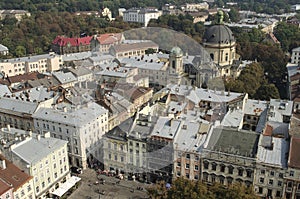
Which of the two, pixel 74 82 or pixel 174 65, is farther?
pixel 74 82

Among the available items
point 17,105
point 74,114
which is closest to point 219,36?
point 74,114

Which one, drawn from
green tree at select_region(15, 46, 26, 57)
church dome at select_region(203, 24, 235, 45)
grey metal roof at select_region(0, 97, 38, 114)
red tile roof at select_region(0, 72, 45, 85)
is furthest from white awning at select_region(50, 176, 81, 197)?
green tree at select_region(15, 46, 26, 57)

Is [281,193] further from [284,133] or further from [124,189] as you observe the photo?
[124,189]

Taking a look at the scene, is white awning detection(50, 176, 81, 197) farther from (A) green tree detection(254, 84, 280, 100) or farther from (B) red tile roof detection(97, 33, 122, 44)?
(B) red tile roof detection(97, 33, 122, 44)

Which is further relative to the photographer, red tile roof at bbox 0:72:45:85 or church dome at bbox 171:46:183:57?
red tile roof at bbox 0:72:45:85

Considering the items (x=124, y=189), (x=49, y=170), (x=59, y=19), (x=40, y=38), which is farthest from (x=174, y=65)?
(x=59, y=19)

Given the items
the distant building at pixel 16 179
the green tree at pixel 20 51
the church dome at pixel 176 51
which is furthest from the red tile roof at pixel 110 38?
the distant building at pixel 16 179
